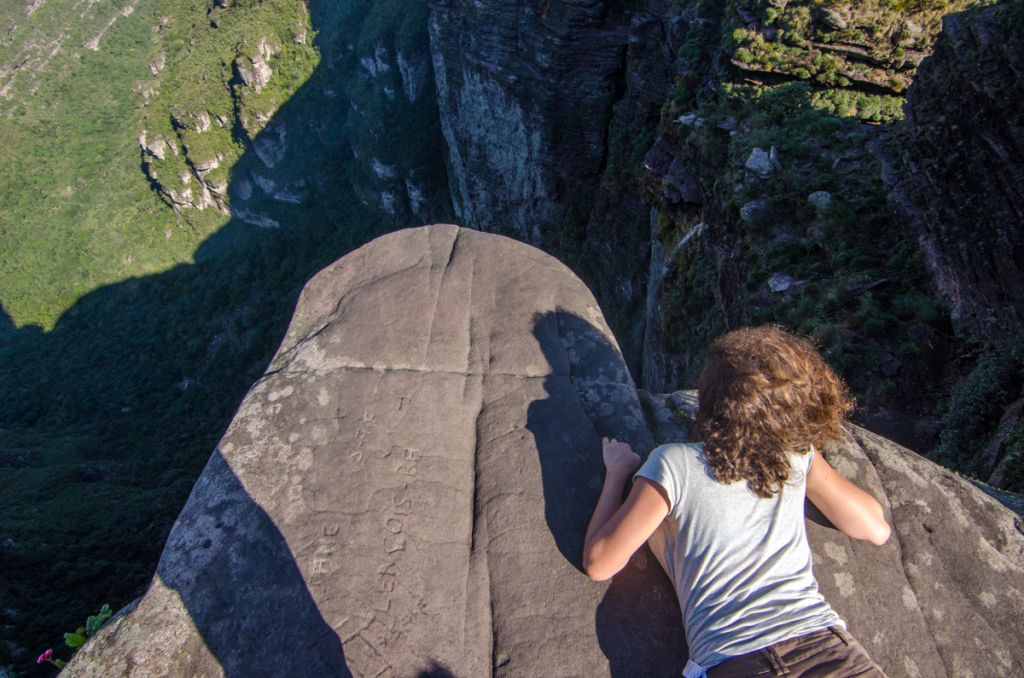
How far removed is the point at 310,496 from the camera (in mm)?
2721

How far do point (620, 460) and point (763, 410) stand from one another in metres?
0.75

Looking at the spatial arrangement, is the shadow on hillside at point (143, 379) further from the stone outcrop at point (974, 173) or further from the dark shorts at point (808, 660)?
the stone outcrop at point (974, 173)

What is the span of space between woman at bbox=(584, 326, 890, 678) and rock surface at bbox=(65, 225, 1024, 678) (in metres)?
0.45

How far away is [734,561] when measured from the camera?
76.0 inches

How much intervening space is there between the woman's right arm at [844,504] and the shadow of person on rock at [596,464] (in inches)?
30.7

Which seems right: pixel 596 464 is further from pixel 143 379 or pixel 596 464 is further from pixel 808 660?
pixel 143 379

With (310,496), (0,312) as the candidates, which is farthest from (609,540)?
(0,312)

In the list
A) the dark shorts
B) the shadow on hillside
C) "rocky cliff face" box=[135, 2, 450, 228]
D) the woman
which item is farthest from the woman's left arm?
"rocky cliff face" box=[135, 2, 450, 228]

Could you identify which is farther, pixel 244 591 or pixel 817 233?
pixel 817 233

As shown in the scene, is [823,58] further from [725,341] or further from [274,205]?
[274,205]

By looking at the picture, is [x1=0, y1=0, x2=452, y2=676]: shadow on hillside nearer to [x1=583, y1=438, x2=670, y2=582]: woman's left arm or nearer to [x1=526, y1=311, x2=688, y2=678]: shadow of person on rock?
[x1=526, y1=311, x2=688, y2=678]: shadow of person on rock

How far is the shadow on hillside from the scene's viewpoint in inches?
474

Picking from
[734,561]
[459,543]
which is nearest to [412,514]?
[459,543]

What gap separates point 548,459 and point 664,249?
823 cm
